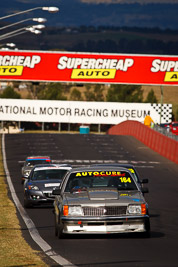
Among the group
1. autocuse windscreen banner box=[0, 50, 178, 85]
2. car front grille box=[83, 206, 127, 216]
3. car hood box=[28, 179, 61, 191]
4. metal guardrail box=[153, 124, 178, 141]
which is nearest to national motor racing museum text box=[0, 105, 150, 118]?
autocuse windscreen banner box=[0, 50, 178, 85]

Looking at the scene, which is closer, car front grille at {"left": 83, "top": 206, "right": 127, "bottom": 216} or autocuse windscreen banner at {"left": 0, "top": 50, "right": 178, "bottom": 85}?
car front grille at {"left": 83, "top": 206, "right": 127, "bottom": 216}

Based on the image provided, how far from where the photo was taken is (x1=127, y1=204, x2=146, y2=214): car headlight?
46.2 ft

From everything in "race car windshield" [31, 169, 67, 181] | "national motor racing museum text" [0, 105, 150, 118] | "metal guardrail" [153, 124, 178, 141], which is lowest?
"race car windshield" [31, 169, 67, 181]

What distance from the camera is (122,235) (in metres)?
14.8

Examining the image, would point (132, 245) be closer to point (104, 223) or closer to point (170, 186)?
point (104, 223)

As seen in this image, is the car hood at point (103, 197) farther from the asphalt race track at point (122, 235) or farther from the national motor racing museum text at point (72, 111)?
the national motor racing museum text at point (72, 111)

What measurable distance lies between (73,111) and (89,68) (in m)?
15.8

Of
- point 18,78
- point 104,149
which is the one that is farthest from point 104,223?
point 18,78

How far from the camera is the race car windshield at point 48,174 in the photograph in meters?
22.8

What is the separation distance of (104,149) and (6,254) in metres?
42.3

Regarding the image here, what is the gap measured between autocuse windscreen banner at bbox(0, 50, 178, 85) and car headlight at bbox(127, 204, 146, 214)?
218ft

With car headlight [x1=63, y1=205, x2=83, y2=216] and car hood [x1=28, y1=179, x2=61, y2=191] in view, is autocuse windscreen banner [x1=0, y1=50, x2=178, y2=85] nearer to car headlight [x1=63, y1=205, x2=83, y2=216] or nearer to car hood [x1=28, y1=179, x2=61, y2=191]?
car hood [x1=28, y1=179, x2=61, y2=191]

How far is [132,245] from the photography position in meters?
13.3

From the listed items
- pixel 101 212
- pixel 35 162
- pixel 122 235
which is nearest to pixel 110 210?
pixel 101 212
